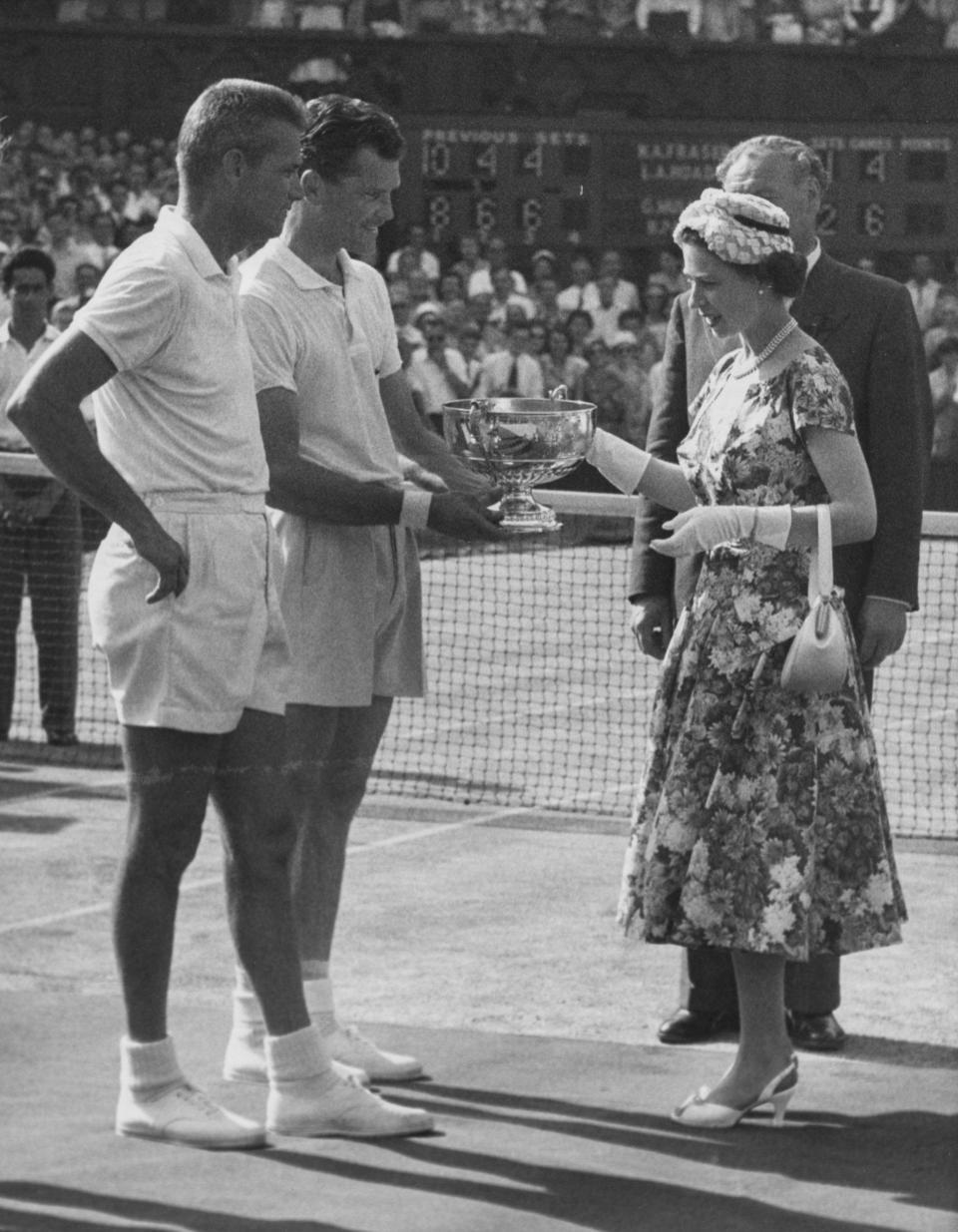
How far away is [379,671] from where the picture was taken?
547 centimetres

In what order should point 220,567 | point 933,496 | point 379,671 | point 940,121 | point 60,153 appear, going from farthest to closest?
point 940,121, point 60,153, point 933,496, point 379,671, point 220,567

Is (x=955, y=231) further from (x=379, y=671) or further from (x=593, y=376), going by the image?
(x=379, y=671)

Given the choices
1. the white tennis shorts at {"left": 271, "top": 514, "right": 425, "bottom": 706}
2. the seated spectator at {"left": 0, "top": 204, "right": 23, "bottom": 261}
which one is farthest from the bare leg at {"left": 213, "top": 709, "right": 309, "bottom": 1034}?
the seated spectator at {"left": 0, "top": 204, "right": 23, "bottom": 261}

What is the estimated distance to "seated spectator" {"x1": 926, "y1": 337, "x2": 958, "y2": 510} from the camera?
20.7m

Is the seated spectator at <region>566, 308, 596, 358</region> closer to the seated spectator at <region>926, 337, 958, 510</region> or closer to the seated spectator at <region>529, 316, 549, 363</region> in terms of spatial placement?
the seated spectator at <region>529, 316, 549, 363</region>

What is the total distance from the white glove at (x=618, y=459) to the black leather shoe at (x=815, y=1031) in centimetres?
127

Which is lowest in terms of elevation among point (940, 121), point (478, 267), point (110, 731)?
point (110, 731)

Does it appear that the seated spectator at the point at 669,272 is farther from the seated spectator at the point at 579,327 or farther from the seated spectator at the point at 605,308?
the seated spectator at the point at 579,327

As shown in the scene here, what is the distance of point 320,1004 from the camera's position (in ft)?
17.6

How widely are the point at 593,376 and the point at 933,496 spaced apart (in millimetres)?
3254

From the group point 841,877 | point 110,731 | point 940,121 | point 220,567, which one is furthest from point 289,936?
point 940,121

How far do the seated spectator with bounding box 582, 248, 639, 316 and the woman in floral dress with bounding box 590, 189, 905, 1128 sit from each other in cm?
1994

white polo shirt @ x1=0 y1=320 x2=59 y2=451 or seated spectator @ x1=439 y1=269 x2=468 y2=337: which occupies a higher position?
seated spectator @ x1=439 y1=269 x2=468 y2=337

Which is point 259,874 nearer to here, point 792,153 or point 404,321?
point 792,153
